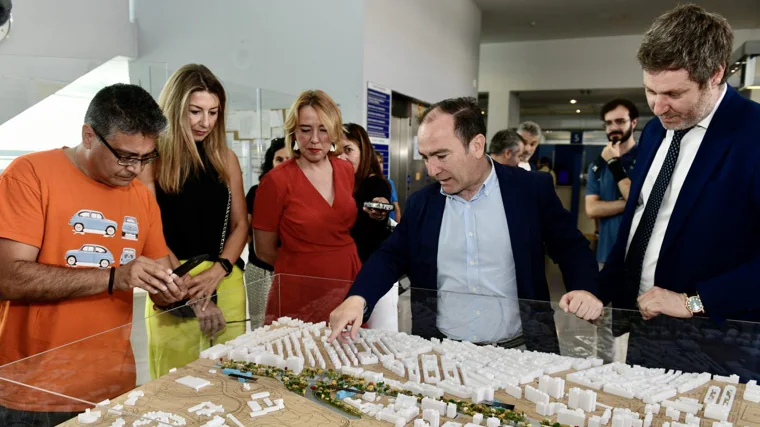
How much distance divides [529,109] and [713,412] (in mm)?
16143

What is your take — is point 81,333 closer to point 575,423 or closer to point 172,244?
point 172,244

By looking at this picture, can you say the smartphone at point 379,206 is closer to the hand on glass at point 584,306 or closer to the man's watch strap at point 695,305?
the hand on glass at point 584,306

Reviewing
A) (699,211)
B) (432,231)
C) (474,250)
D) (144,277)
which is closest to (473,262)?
(474,250)

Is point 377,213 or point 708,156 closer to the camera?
point 708,156

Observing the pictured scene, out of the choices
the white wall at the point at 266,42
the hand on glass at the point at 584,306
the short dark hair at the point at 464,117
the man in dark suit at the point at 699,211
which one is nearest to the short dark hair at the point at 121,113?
the short dark hair at the point at 464,117

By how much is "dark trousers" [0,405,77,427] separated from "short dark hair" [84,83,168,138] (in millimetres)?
973

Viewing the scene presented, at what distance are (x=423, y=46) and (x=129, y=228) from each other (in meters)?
5.70

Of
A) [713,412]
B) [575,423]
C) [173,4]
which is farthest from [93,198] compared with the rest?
[173,4]

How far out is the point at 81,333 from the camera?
209cm

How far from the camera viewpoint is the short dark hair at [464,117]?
2.32 metres

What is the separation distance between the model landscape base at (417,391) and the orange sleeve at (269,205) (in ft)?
3.21

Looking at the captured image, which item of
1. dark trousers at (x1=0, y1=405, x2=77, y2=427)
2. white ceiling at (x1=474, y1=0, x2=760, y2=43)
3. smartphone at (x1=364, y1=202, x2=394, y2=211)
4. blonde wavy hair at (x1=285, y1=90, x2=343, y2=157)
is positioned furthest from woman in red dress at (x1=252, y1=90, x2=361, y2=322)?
white ceiling at (x1=474, y1=0, x2=760, y2=43)

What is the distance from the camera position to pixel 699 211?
6.75 ft

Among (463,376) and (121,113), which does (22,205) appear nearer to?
(121,113)
